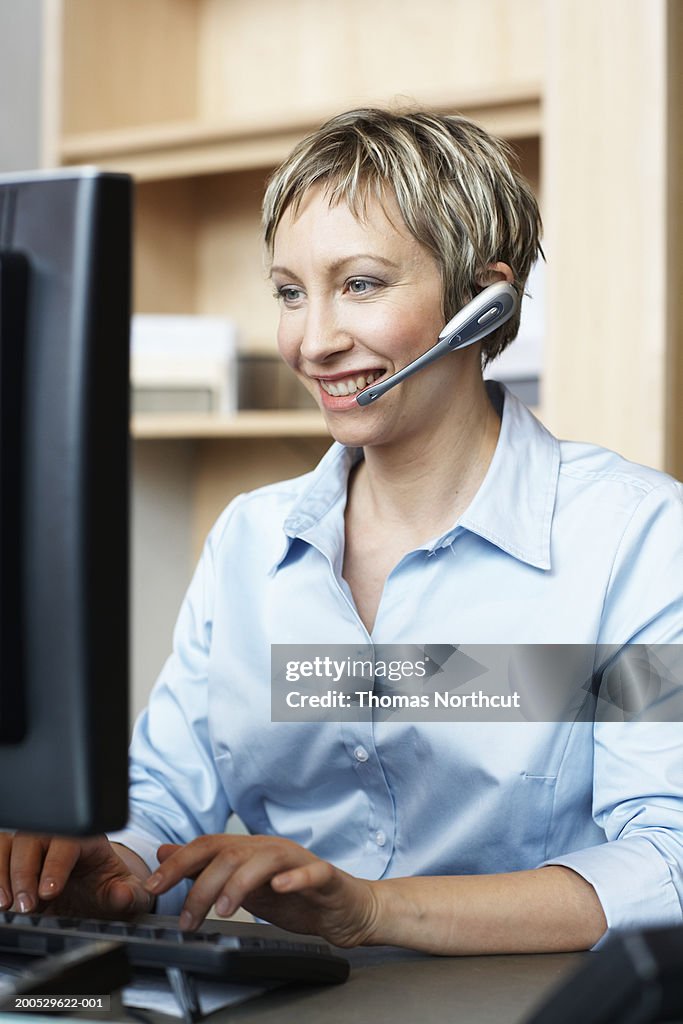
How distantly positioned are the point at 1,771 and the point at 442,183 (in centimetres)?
74

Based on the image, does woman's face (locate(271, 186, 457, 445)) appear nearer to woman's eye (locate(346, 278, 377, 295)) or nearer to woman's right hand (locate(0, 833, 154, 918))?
woman's eye (locate(346, 278, 377, 295))

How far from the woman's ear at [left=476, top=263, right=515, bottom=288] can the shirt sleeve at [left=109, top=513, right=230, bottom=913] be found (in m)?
0.42

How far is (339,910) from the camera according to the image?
734 millimetres

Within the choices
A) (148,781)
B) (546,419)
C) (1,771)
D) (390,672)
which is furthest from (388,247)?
(546,419)

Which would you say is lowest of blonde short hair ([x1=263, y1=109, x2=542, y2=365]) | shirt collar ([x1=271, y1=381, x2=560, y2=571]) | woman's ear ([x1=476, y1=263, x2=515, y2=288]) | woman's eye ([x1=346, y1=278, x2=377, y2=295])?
shirt collar ([x1=271, y1=381, x2=560, y2=571])

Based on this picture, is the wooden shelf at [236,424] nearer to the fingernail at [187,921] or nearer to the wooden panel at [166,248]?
the wooden panel at [166,248]

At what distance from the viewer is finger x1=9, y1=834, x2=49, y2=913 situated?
2.68 feet

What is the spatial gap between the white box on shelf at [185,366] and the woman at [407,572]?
39.1 inches

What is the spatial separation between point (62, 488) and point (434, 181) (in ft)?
2.17

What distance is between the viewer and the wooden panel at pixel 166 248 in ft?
7.87

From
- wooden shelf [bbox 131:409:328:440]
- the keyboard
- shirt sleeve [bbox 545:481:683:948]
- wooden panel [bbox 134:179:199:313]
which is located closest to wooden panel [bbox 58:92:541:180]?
wooden panel [bbox 134:179:199:313]

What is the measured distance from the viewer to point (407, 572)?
1.10 m

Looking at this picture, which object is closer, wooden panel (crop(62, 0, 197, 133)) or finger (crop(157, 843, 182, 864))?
finger (crop(157, 843, 182, 864))

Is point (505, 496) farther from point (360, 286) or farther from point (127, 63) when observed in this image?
point (127, 63)
